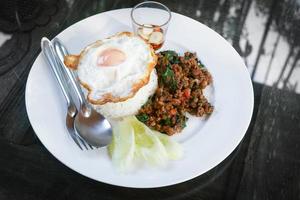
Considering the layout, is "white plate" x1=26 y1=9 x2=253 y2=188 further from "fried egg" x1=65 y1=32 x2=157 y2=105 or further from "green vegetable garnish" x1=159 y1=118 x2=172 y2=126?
"fried egg" x1=65 y1=32 x2=157 y2=105

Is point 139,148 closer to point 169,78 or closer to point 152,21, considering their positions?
point 169,78

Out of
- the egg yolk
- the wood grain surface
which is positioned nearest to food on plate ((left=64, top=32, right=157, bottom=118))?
the egg yolk

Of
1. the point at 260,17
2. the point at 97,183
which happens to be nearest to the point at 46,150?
the point at 97,183

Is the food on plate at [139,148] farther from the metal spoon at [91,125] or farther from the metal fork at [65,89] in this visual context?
the metal fork at [65,89]

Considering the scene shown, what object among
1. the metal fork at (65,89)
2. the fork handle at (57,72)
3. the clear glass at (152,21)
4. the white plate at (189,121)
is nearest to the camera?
the white plate at (189,121)

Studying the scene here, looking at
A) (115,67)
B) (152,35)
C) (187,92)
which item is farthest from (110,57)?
(187,92)

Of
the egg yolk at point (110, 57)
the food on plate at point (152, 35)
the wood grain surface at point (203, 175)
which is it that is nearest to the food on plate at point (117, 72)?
the egg yolk at point (110, 57)

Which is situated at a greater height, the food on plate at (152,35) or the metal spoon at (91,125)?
the food on plate at (152,35)

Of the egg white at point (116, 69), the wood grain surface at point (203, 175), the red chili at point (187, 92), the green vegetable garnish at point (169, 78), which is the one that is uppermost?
the egg white at point (116, 69)
